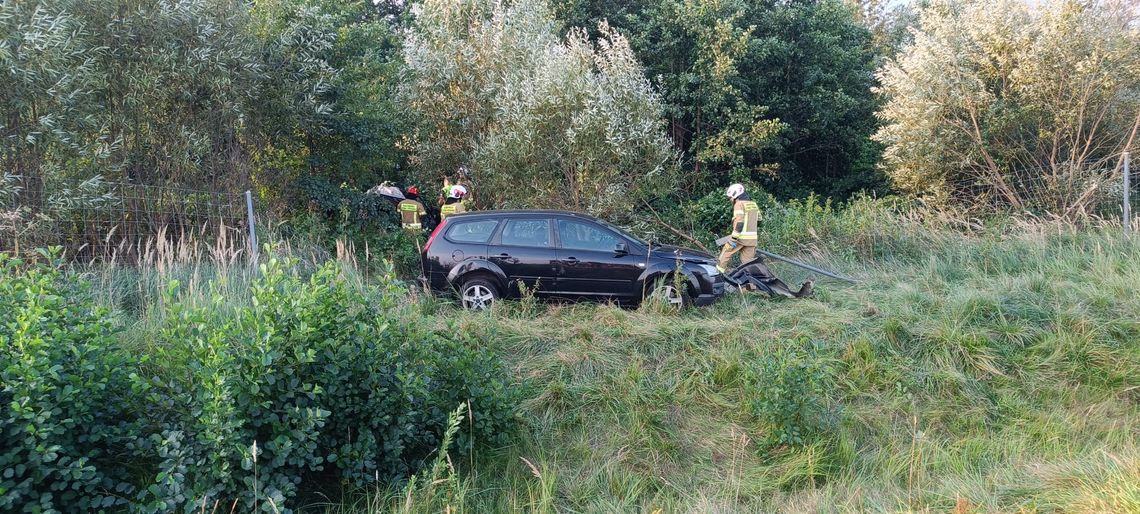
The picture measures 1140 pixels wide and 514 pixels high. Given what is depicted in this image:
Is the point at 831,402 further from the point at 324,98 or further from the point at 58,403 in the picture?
the point at 324,98

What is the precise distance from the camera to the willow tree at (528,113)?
10.9 metres

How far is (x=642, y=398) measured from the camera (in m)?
5.52

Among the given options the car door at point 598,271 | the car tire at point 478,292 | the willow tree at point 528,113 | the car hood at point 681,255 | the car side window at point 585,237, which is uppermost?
the willow tree at point 528,113

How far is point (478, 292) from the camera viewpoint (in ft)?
25.9

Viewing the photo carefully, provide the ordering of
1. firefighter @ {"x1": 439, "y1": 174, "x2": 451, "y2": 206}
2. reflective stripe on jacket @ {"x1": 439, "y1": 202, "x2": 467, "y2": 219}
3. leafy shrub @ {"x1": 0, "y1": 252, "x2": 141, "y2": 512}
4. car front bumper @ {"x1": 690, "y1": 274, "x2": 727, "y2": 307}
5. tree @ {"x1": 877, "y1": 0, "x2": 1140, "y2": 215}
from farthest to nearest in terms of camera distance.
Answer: firefighter @ {"x1": 439, "y1": 174, "x2": 451, "y2": 206} < tree @ {"x1": 877, "y1": 0, "x2": 1140, "y2": 215} < reflective stripe on jacket @ {"x1": 439, "y1": 202, "x2": 467, "y2": 219} < car front bumper @ {"x1": 690, "y1": 274, "x2": 727, "y2": 307} < leafy shrub @ {"x1": 0, "y1": 252, "x2": 141, "y2": 512}

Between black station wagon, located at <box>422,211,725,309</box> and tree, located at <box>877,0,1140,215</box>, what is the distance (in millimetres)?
7316

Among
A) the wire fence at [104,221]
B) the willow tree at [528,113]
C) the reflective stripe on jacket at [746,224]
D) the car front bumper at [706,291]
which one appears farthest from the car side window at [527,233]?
the willow tree at [528,113]

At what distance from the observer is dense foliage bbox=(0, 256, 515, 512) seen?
3.11m

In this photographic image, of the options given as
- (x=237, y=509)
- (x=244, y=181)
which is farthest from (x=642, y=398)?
(x=244, y=181)

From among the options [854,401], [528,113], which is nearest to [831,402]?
[854,401]

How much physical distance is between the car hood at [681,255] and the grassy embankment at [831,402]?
26.1 inches

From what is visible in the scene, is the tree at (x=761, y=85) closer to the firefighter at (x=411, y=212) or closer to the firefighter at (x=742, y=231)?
the firefighter at (x=742, y=231)

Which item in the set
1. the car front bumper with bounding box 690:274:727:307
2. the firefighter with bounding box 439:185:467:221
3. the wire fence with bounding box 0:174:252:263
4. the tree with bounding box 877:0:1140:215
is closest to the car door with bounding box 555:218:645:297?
the car front bumper with bounding box 690:274:727:307

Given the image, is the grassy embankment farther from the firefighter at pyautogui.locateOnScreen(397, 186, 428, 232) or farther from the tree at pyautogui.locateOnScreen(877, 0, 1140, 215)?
the firefighter at pyautogui.locateOnScreen(397, 186, 428, 232)
